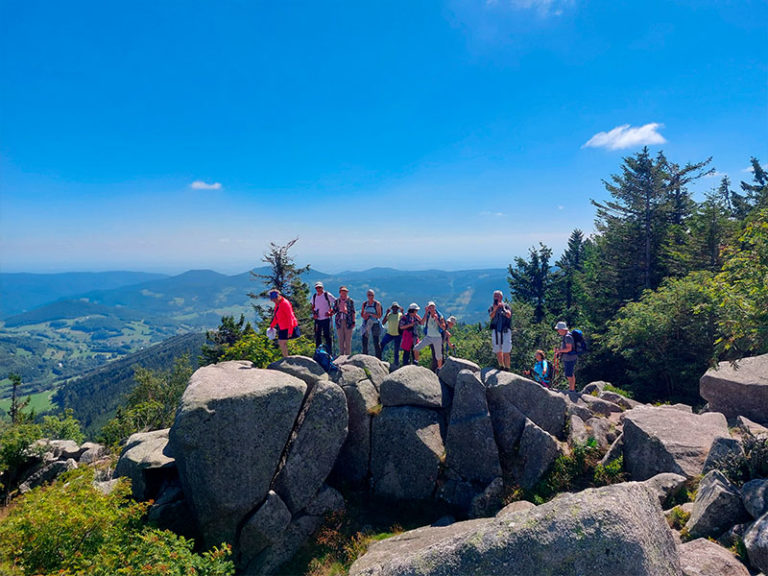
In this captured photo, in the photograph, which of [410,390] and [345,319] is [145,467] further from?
[410,390]

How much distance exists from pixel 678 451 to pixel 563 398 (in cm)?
402

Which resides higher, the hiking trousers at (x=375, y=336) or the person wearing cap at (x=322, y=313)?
the person wearing cap at (x=322, y=313)

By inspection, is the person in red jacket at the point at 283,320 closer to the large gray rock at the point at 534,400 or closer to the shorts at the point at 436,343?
the shorts at the point at 436,343

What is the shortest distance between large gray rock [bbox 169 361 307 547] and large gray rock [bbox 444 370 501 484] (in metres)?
6.84

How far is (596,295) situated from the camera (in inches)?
1592

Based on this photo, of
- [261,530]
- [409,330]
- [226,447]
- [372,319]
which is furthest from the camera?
[372,319]

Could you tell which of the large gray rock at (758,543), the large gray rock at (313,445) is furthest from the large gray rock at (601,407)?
the large gray rock at (313,445)

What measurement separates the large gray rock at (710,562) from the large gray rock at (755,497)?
1262 mm

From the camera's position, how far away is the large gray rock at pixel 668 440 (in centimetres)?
1123

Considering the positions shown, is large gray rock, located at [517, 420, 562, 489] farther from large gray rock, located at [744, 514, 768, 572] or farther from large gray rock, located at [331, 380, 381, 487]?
large gray rock, located at [744, 514, 768, 572]

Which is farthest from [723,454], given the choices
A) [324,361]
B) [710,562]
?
[324,361]

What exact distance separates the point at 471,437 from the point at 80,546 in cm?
1246

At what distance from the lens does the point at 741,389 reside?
14359 millimetres

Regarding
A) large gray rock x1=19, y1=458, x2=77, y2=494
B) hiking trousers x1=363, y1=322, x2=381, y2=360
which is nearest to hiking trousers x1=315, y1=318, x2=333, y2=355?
hiking trousers x1=363, y1=322, x2=381, y2=360
